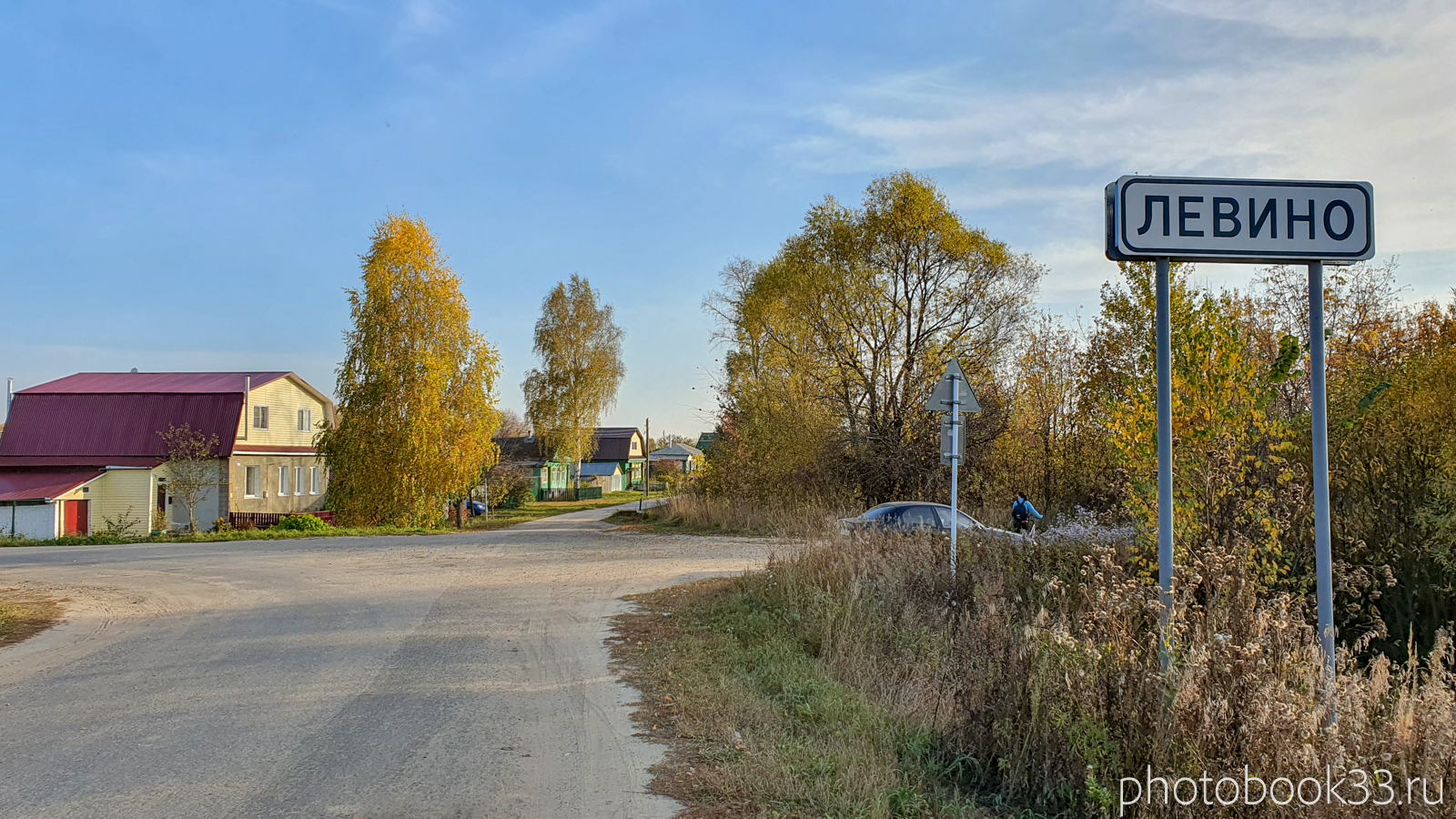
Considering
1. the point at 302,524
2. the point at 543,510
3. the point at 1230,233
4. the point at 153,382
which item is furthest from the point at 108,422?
the point at 1230,233

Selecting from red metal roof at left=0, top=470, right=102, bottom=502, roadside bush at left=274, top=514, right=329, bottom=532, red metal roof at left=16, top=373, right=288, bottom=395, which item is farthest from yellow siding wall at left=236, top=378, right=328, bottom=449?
roadside bush at left=274, top=514, right=329, bottom=532

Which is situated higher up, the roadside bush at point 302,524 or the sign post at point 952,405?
the sign post at point 952,405

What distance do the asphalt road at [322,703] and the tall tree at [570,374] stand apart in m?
40.4

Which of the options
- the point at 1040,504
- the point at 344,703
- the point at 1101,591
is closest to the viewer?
the point at 1101,591

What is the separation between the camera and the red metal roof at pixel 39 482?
33.4 m

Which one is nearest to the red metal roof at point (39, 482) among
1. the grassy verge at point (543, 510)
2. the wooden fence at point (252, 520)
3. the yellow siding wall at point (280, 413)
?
the wooden fence at point (252, 520)

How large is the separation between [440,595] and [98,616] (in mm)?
4121

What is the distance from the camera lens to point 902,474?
26.3 meters

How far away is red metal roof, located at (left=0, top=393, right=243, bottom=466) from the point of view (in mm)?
37625

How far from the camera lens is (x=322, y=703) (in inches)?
273

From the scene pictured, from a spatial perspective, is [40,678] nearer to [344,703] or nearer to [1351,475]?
[344,703]

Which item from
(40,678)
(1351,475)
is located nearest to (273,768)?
(40,678)

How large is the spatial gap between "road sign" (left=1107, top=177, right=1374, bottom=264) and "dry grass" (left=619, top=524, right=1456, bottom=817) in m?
1.73

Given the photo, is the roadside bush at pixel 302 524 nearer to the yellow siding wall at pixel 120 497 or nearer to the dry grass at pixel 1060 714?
the yellow siding wall at pixel 120 497
